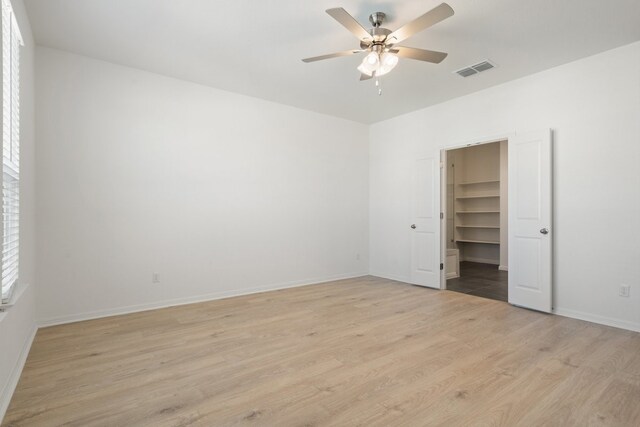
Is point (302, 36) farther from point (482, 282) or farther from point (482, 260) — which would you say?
point (482, 260)

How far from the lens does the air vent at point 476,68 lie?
12.0 feet

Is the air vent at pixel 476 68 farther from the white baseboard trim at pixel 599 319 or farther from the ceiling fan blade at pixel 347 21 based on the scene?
the white baseboard trim at pixel 599 319

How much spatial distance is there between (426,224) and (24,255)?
4801 millimetres

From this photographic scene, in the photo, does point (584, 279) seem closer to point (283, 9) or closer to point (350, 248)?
point (350, 248)

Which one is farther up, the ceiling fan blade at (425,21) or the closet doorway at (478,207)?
the ceiling fan blade at (425,21)

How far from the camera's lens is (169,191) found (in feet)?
13.2

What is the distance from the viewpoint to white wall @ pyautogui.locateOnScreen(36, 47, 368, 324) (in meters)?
3.38

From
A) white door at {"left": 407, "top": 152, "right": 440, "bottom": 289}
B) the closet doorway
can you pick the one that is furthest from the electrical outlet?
the closet doorway

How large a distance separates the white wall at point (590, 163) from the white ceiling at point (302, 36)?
0.72 ft

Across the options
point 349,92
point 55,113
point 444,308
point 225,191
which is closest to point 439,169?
point 349,92

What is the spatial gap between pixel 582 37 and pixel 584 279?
2488mm

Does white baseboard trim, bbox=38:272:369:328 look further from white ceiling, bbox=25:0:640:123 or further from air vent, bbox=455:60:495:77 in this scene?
air vent, bbox=455:60:495:77

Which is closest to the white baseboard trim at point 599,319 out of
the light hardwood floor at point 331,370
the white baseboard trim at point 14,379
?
the light hardwood floor at point 331,370

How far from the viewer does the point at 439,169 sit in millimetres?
4906
